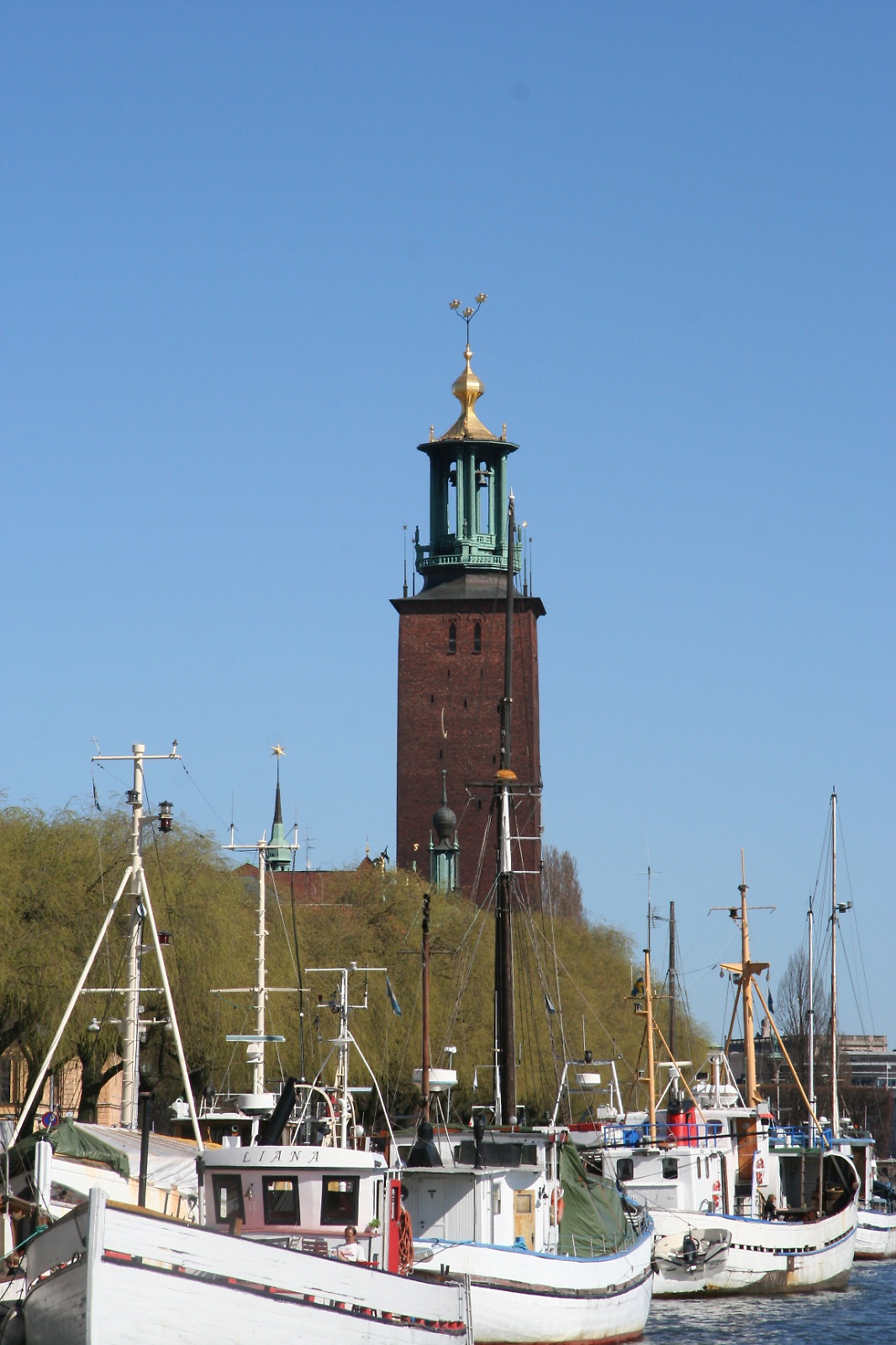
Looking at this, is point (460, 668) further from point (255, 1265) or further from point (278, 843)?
point (255, 1265)

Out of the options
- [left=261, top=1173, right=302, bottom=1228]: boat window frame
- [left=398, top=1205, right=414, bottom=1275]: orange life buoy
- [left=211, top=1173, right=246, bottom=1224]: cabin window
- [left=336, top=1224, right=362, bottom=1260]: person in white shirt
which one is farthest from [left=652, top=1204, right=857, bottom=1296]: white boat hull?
[left=211, top=1173, right=246, bottom=1224]: cabin window

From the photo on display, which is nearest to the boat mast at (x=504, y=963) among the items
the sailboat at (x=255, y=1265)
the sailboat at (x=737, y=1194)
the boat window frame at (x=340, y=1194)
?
the sailboat at (x=737, y=1194)

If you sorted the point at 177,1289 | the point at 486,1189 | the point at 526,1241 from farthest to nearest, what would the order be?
the point at 526,1241, the point at 486,1189, the point at 177,1289

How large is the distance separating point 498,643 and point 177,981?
207 feet

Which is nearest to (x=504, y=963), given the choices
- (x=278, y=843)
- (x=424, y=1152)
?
(x=424, y=1152)

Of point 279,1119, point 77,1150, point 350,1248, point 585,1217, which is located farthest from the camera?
point 585,1217

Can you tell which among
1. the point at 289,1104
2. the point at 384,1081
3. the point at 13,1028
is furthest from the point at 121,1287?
the point at 384,1081

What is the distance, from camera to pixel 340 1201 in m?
28.8

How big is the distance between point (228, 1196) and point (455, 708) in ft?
290

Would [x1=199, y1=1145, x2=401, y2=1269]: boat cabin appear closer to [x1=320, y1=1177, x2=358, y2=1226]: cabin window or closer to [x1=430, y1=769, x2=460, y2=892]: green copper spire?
[x1=320, y1=1177, x2=358, y2=1226]: cabin window

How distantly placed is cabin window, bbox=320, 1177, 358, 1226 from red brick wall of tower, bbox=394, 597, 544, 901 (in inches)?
3367

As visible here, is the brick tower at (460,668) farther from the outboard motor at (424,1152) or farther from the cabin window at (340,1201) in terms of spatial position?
the cabin window at (340,1201)

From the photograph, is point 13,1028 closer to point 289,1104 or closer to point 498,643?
point 289,1104

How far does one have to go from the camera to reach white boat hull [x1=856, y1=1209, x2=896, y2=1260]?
68.6 metres
